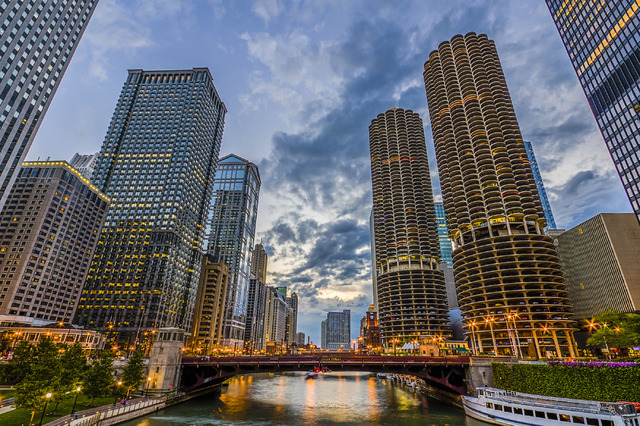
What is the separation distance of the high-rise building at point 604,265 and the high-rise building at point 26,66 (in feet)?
676

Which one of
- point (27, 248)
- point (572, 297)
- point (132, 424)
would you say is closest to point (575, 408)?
point (132, 424)

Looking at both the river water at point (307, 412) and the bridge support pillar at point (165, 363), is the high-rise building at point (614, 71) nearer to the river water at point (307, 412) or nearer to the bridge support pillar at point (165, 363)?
the river water at point (307, 412)

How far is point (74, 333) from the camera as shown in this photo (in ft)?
440

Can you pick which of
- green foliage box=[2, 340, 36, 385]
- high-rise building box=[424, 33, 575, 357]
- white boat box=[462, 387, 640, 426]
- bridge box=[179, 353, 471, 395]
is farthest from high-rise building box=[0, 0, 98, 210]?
high-rise building box=[424, 33, 575, 357]

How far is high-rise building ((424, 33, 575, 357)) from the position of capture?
376 feet

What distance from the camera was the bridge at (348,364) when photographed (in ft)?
223

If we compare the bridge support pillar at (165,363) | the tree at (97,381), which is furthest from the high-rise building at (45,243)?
the tree at (97,381)

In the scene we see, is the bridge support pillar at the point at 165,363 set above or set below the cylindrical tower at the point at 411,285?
below

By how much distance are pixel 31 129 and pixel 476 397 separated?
15037cm

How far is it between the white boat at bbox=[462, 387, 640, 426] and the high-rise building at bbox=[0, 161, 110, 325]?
169347 mm

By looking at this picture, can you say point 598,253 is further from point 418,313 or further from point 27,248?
point 27,248

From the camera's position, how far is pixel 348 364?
71500mm

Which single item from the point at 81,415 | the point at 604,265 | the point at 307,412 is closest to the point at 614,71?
the point at 604,265

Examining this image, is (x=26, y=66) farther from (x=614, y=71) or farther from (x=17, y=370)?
(x=614, y=71)
